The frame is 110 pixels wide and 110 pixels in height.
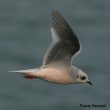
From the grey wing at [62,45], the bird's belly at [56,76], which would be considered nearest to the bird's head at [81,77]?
the bird's belly at [56,76]

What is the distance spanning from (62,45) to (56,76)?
1.91 ft

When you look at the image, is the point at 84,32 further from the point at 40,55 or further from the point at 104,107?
the point at 104,107

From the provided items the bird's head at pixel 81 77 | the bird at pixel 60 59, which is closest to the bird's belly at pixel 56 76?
the bird at pixel 60 59

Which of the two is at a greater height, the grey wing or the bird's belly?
the grey wing

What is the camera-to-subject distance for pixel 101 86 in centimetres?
2686

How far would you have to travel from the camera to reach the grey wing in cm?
1844

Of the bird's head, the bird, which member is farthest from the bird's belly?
the bird's head

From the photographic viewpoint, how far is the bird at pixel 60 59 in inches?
725

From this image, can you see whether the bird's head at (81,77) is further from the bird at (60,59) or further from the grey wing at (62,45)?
the grey wing at (62,45)

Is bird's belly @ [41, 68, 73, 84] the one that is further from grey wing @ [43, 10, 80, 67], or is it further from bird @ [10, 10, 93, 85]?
grey wing @ [43, 10, 80, 67]

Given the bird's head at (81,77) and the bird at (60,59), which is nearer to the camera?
the bird at (60,59)

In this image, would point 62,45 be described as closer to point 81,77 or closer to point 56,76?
point 56,76

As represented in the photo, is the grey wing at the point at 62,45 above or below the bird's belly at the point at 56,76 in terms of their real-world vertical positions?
above

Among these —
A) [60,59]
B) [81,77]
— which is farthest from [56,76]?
[81,77]
